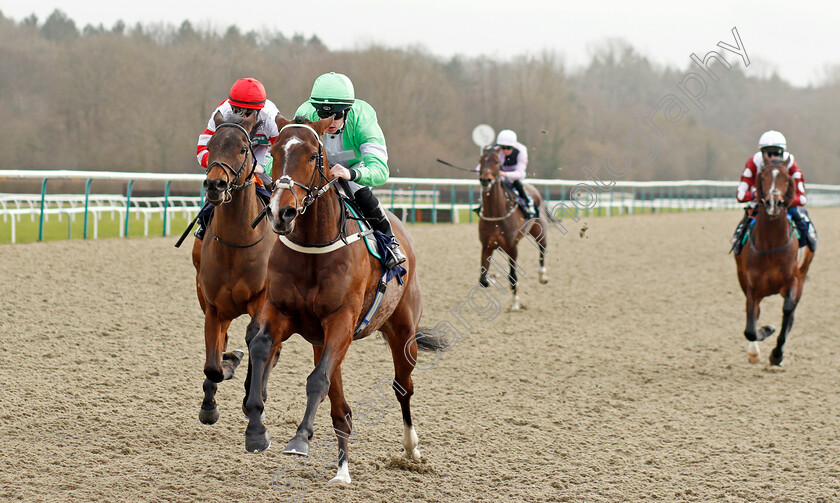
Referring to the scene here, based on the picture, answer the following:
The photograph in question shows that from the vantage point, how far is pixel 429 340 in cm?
485

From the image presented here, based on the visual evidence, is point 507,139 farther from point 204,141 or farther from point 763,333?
point 204,141

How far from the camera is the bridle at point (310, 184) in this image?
320cm

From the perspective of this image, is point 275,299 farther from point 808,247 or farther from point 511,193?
point 511,193

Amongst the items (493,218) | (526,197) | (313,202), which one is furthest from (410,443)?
(526,197)

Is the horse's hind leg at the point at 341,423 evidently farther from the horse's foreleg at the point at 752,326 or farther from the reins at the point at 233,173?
the horse's foreleg at the point at 752,326

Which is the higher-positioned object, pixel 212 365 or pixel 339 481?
pixel 212 365

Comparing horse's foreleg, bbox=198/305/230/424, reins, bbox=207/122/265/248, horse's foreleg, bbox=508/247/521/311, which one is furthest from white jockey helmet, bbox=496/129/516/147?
horse's foreleg, bbox=198/305/230/424

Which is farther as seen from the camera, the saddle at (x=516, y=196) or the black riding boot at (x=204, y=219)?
the saddle at (x=516, y=196)

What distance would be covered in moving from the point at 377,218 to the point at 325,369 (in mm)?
950

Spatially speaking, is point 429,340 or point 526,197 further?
point 526,197

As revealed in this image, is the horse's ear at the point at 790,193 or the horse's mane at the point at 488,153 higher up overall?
the horse's mane at the point at 488,153

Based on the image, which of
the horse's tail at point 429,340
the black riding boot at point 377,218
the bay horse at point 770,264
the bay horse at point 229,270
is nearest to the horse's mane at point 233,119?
the bay horse at point 229,270

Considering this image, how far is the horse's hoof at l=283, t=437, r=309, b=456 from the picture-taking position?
10.3 ft

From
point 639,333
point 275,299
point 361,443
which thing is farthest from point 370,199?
point 639,333
